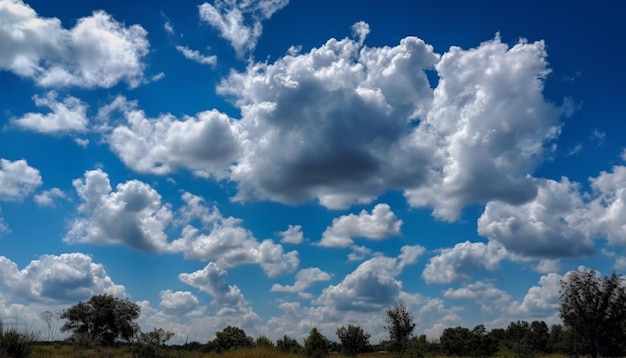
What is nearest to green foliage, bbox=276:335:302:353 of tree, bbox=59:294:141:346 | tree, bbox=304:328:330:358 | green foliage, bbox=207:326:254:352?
tree, bbox=304:328:330:358

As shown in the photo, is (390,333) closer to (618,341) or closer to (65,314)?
(618,341)

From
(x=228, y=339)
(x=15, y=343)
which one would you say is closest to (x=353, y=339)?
(x=228, y=339)

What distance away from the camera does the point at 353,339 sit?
58062mm

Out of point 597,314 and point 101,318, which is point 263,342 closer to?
point 597,314

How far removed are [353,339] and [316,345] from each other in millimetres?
18049

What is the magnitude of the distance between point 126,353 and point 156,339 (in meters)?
2.17

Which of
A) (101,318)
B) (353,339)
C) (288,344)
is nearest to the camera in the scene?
(288,344)

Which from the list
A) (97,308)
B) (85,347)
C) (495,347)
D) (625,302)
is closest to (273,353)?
(85,347)

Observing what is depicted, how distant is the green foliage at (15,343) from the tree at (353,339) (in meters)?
37.2

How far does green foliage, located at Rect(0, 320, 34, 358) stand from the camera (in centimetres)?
2491

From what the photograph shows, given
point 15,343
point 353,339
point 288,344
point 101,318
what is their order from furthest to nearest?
point 101,318, point 353,339, point 288,344, point 15,343

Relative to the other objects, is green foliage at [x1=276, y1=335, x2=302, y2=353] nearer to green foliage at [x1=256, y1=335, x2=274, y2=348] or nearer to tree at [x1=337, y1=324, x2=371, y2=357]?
green foliage at [x1=256, y1=335, x2=274, y2=348]

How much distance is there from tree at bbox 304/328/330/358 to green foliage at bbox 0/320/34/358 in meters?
16.6

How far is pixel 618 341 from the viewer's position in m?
54.0
